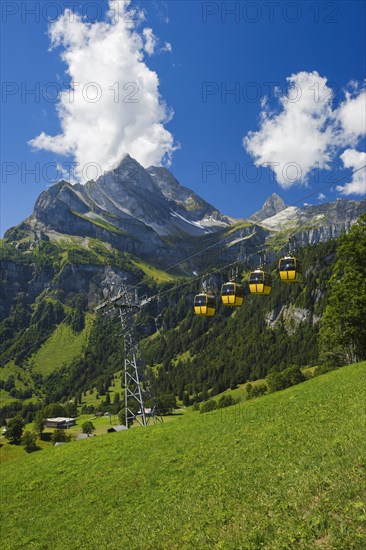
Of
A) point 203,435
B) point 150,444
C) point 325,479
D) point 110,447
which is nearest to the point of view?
point 325,479

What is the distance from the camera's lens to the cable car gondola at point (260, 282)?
29484 mm

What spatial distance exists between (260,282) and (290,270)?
2223 mm

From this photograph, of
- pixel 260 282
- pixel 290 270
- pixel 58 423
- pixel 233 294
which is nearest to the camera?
pixel 290 270

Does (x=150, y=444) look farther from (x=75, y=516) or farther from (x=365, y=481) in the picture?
(x=365, y=481)

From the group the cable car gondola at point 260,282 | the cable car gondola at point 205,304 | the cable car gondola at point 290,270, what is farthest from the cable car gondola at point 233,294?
the cable car gondola at point 290,270

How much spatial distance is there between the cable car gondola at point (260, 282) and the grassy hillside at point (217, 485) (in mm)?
7543

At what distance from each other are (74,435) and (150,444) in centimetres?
13503

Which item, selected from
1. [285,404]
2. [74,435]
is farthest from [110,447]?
[74,435]

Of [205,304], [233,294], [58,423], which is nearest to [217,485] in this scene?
[233,294]

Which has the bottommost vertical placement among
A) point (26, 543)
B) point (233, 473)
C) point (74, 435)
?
point (74, 435)

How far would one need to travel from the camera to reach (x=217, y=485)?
49.8ft

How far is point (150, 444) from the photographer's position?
25609mm

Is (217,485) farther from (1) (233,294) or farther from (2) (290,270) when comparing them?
(2) (290,270)

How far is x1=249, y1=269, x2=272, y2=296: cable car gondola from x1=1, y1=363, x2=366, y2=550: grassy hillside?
754 cm
